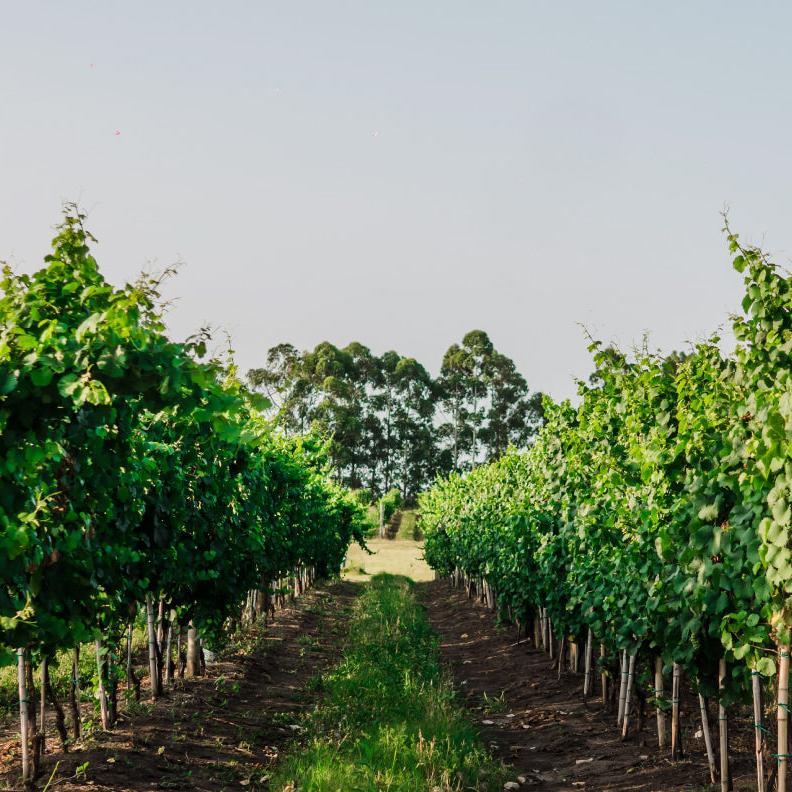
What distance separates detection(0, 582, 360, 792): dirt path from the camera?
725 cm

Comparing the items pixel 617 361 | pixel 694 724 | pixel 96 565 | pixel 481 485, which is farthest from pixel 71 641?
pixel 481 485

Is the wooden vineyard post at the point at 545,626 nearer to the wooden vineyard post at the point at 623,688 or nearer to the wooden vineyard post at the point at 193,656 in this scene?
the wooden vineyard post at the point at 623,688

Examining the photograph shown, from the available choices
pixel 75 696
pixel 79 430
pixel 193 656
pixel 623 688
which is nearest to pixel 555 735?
pixel 623 688

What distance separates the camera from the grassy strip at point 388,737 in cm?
696

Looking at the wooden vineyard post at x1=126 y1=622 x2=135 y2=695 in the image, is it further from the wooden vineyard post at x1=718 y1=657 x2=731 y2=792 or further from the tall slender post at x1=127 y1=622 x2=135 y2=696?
the wooden vineyard post at x1=718 y1=657 x2=731 y2=792

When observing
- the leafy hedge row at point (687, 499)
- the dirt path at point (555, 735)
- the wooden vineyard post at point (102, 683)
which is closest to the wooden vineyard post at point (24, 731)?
the wooden vineyard post at point (102, 683)

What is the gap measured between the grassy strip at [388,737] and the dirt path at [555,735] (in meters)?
0.53

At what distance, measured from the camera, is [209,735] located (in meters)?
9.05

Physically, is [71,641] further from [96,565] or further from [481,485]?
[481,485]

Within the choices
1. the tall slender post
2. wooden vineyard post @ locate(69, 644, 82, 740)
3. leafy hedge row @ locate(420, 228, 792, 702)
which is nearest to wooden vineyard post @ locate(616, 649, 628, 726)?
leafy hedge row @ locate(420, 228, 792, 702)

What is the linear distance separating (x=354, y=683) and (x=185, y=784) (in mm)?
4147

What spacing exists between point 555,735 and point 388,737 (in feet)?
9.09

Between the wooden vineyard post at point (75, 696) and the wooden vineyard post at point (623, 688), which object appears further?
the wooden vineyard post at point (623, 688)

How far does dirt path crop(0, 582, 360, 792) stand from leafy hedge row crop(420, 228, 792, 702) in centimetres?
370
